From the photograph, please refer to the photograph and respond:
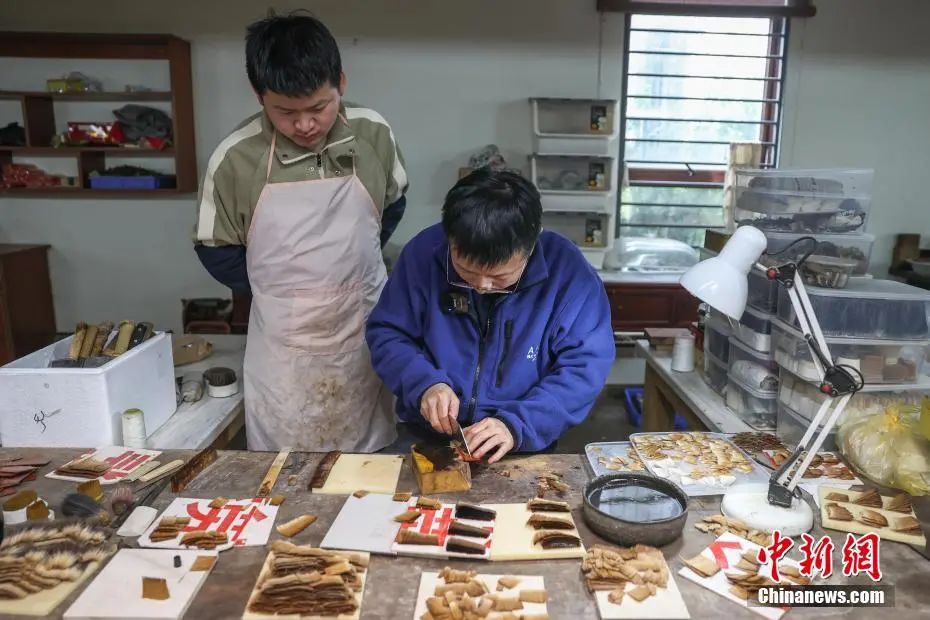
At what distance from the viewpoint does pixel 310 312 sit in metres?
2.15

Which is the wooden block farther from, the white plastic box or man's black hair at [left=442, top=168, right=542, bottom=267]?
the white plastic box

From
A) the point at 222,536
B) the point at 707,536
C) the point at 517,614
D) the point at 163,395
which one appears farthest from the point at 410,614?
the point at 163,395

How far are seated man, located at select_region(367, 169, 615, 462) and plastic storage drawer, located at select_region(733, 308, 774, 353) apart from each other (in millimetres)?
648

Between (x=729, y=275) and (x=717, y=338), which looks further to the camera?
(x=717, y=338)

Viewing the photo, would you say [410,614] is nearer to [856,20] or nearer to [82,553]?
[82,553]

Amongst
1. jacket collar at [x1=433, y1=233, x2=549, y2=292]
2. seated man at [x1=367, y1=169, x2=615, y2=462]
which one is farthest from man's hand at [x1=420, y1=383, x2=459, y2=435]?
jacket collar at [x1=433, y1=233, x2=549, y2=292]

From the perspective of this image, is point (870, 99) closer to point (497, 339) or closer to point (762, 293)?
point (762, 293)

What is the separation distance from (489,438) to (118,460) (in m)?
0.91

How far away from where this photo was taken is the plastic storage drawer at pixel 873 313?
183 cm

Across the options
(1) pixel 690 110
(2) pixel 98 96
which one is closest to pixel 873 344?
(1) pixel 690 110

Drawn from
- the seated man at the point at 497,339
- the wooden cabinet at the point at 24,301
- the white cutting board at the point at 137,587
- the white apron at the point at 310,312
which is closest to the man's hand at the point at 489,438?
the seated man at the point at 497,339

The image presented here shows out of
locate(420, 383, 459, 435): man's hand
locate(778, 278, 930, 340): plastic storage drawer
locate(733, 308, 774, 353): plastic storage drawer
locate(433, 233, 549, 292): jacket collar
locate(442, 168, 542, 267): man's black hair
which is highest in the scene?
locate(442, 168, 542, 267): man's black hair

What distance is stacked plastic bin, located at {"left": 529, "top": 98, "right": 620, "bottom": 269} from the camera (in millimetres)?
4242

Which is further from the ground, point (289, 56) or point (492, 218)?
point (289, 56)
